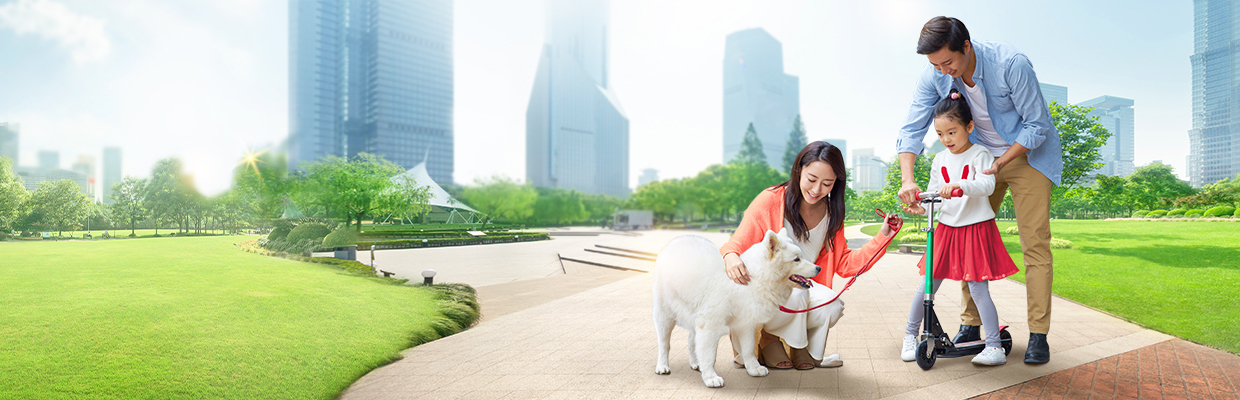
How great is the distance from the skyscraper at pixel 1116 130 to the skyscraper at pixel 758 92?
41.4 metres

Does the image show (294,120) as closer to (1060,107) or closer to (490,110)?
(490,110)

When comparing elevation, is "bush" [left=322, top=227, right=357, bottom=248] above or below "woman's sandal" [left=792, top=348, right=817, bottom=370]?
above

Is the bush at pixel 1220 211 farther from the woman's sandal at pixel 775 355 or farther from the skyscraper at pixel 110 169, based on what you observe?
the skyscraper at pixel 110 169

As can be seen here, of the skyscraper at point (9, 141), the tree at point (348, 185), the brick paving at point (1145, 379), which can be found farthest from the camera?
the tree at point (348, 185)

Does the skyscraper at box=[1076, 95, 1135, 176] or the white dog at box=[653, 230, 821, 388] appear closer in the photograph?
the white dog at box=[653, 230, 821, 388]

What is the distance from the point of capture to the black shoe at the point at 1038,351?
2594mm

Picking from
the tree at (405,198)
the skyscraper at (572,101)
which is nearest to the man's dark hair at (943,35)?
the tree at (405,198)

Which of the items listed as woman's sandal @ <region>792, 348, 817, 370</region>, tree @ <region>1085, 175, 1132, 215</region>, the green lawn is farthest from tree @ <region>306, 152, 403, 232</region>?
tree @ <region>1085, 175, 1132, 215</region>

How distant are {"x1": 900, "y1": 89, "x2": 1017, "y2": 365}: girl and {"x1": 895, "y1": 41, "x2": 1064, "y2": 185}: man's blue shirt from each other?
0.13 m

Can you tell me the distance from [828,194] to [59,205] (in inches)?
243

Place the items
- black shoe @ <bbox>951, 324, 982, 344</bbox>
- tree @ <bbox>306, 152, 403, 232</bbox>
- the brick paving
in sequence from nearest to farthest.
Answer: the brick paving
black shoe @ <bbox>951, 324, 982, 344</bbox>
tree @ <bbox>306, 152, 403, 232</bbox>

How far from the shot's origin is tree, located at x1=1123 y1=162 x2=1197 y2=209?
6625mm

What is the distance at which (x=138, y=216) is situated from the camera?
4.63 meters

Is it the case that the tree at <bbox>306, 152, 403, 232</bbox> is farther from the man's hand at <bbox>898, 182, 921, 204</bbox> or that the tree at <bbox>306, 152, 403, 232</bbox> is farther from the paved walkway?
the man's hand at <bbox>898, 182, 921, 204</bbox>
